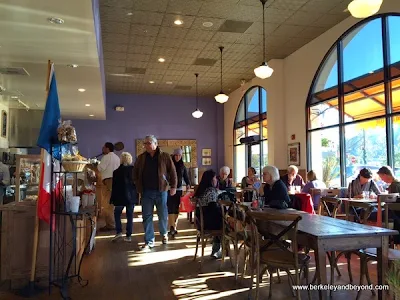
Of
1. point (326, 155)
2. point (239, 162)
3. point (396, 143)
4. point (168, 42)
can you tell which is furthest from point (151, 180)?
point (239, 162)

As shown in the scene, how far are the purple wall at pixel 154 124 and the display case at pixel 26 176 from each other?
735 centimetres

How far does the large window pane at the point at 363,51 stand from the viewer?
6305mm

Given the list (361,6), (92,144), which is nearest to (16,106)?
(92,144)

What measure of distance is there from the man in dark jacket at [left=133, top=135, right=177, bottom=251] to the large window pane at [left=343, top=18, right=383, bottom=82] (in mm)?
4269

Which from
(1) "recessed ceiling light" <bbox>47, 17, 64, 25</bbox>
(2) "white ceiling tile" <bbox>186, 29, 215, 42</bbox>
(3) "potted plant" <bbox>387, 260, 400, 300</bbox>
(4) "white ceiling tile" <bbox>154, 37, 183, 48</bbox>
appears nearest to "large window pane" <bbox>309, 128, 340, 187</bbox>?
(2) "white ceiling tile" <bbox>186, 29, 215, 42</bbox>

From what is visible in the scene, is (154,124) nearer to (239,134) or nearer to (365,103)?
(239,134)

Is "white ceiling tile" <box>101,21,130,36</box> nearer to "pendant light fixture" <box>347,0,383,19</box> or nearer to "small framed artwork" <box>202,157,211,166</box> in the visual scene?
"pendant light fixture" <box>347,0,383,19</box>

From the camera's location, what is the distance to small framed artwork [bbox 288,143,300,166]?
8.45 meters

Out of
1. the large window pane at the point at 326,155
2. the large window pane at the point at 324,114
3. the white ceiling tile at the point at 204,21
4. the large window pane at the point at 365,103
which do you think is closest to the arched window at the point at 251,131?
the large window pane at the point at 324,114

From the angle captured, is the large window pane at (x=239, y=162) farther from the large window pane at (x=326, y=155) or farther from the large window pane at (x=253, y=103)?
the large window pane at (x=326, y=155)

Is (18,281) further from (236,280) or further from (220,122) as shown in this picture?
(220,122)

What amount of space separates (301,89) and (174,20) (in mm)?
3577

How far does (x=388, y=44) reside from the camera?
608 centimetres

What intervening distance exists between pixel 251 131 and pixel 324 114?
3833mm
